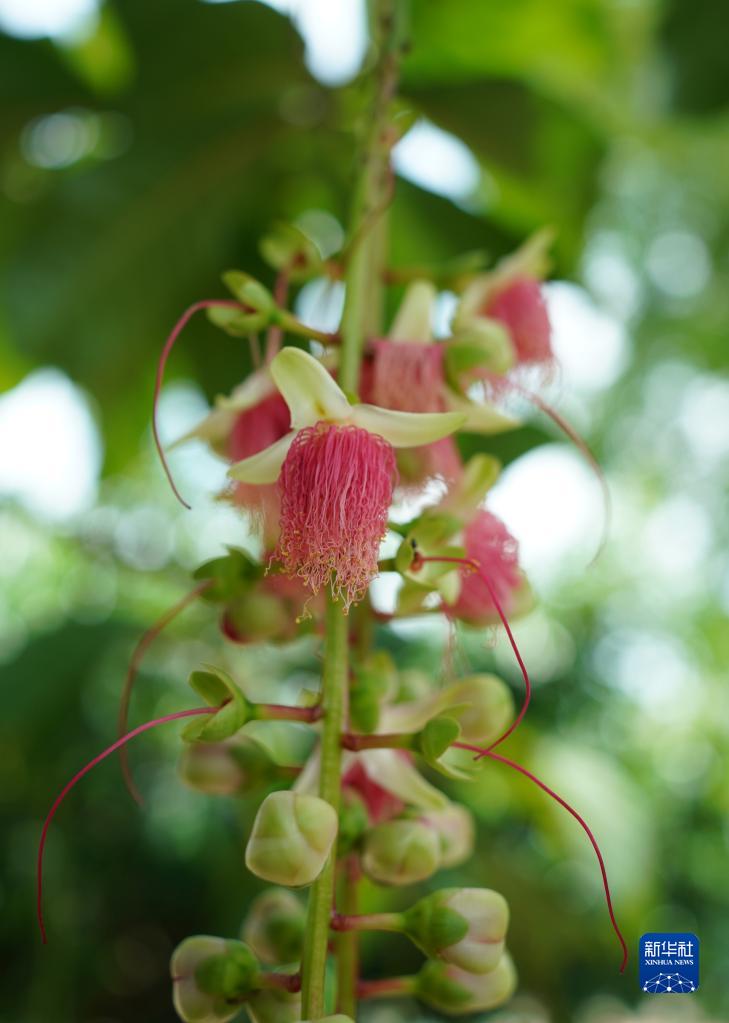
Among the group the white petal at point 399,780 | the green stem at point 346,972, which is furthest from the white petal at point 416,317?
the green stem at point 346,972

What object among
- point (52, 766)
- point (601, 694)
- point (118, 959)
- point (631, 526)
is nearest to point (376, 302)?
point (52, 766)

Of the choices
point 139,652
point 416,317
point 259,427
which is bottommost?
point 139,652

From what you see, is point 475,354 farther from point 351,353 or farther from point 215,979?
point 215,979

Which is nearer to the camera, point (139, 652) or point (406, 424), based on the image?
point (406, 424)

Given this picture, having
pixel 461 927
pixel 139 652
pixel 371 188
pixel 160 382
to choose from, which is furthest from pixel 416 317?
pixel 461 927

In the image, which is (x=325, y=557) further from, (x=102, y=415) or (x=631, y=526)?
(x=631, y=526)

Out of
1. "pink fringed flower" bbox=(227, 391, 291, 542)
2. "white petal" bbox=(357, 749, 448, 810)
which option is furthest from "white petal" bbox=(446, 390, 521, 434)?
"white petal" bbox=(357, 749, 448, 810)

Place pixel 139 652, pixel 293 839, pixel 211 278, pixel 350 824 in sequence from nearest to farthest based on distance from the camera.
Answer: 1. pixel 293 839
2. pixel 350 824
3. pixel 139 652
4. pixel 211 278
